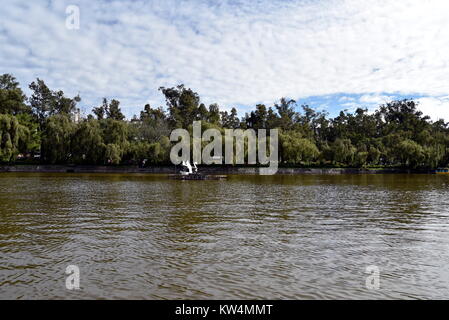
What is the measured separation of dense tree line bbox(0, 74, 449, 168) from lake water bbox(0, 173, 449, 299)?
4036cm

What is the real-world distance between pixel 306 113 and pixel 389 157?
106 feet

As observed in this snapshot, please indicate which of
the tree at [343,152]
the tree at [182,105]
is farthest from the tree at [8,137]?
the tree at [343,152]

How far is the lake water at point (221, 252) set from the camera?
654 cm

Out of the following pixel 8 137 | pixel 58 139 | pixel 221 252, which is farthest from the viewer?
pixel 58 139

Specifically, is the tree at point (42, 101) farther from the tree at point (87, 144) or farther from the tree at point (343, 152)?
the tree at point (343, 152)

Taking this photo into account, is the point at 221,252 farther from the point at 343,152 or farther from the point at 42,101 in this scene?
the point at 42,101

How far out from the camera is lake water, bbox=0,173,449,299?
21.5ft

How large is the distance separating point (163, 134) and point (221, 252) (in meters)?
61.7

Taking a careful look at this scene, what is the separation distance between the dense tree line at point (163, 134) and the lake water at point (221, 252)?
4036cm

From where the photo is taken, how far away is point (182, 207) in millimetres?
16781

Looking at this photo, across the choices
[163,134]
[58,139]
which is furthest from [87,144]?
[163,134]

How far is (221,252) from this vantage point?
8.89m
